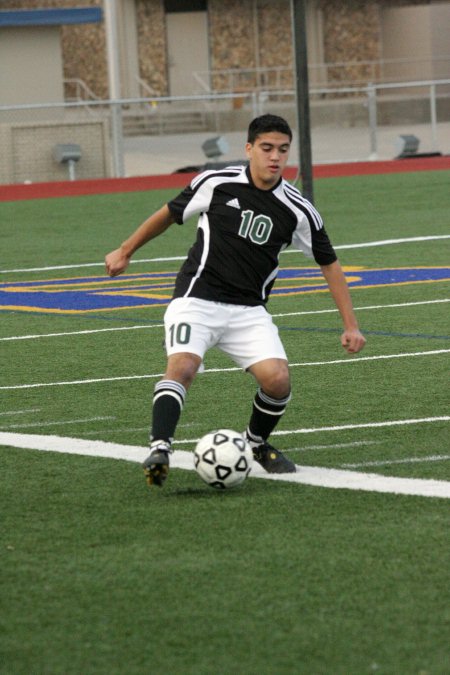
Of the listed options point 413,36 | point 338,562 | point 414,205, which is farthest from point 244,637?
point 413,36

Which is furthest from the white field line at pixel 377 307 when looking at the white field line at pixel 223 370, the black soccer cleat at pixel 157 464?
the black soccer cleat at pixel 157 464

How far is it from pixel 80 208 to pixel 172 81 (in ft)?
85.9

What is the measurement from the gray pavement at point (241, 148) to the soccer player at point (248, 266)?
26.3m

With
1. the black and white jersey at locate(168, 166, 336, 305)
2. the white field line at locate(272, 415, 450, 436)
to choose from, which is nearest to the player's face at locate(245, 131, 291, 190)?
the black and white jersey at locate(168, 166, 336, 305)

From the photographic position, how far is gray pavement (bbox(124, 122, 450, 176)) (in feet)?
118

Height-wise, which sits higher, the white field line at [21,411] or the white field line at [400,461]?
the white field line at [400,461]

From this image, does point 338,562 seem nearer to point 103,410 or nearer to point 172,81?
point 103,410

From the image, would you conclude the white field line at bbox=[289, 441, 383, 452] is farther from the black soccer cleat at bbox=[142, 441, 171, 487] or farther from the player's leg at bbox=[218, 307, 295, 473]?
the black soccer cleat at bbox=[142, 441, 171, 487]

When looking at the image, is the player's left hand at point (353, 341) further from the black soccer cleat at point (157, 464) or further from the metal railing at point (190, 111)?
the metal railing at point (190, 111)

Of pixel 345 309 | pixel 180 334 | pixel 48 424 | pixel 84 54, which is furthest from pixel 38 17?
pixel 180 334

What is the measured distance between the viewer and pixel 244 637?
4664mm

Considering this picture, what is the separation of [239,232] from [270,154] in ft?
1.29

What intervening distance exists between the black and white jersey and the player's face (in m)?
0.12

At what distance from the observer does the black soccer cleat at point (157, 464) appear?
644 cm
